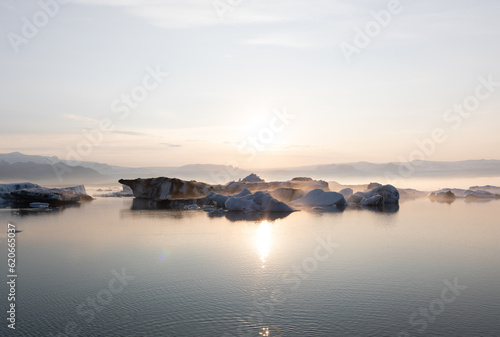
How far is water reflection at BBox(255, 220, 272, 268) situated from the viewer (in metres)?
18.1

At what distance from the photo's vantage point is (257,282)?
1321cm

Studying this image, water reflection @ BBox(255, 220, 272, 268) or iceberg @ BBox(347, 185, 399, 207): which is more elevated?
iceberg @ BBox(347, 185, 399, 207)

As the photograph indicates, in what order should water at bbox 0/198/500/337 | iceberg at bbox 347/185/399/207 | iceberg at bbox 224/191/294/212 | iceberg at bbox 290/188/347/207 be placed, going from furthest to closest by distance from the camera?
iceberg at bbox 347/185/399/207 → iceberg at bbox 290/188/347/207 → iceberg at bbox 224/191/294/212 → water at bbox 0/198/500/337

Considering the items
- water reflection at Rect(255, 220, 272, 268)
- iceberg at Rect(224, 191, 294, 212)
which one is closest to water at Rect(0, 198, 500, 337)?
water reflection at Rect(255, 220, 272, 268)

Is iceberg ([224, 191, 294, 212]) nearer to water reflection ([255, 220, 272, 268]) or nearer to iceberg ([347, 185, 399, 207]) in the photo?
water reflection ([255, 220, 272, 268])

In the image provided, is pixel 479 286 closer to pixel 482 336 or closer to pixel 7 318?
pixel 482 336

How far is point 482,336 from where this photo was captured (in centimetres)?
884

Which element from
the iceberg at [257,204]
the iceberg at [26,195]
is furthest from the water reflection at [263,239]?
the iceberg at [26,195]

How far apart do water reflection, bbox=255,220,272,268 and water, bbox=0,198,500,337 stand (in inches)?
2.2

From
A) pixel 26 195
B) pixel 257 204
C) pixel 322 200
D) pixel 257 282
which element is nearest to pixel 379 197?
pixel 322 200

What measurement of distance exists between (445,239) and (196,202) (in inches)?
1220

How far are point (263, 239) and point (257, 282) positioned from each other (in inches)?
340

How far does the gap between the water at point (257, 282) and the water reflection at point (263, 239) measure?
0.18 feet

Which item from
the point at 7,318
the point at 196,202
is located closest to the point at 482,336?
→ the point at 7,318
